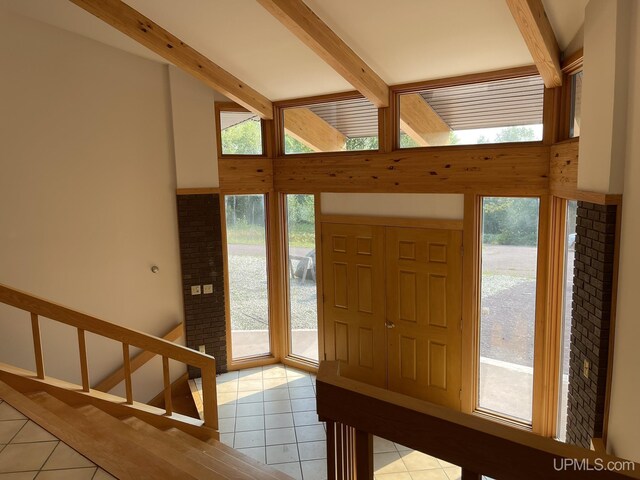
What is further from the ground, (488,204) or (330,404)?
(488,204)

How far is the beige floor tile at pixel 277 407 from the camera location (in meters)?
5.22

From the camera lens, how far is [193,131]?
5.59m

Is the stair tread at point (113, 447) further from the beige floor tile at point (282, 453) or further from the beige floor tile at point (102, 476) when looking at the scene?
the beige floor tile at point (282, 453)

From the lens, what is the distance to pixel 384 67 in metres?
4.66

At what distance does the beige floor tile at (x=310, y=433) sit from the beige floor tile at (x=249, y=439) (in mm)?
370

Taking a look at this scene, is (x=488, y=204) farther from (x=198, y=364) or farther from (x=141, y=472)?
(x=141, y=472)

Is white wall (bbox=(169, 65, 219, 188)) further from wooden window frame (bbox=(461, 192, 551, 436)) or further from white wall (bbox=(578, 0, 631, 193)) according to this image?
white wall (bbox=(578, 0, 631, 193))

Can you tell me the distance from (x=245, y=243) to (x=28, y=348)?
8.59 ft

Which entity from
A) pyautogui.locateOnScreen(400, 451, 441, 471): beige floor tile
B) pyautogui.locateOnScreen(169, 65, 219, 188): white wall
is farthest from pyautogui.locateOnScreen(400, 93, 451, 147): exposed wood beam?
pyautogui.locateOnScreen(400, 451, 441, 471): beige floor tile

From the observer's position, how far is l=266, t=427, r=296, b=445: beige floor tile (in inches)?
184

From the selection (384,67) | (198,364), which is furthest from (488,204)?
(198,364)

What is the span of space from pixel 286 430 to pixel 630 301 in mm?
3367

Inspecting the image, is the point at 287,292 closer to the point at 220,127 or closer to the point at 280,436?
the point at 280,436

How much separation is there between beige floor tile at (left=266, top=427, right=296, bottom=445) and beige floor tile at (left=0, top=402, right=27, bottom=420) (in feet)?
7.83
